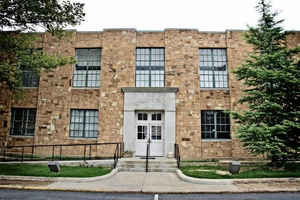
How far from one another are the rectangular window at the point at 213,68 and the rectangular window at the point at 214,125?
1.78m

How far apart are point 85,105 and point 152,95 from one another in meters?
4.23

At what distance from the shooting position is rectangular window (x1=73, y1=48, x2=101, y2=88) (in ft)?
46.7

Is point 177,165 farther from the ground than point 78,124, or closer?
closer

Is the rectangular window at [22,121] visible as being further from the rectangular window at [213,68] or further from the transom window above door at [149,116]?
the rectangular window at [213,68]

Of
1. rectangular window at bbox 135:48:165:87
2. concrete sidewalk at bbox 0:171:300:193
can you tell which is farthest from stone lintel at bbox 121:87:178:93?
concrete sidewalk at bbox 0:171:300:193

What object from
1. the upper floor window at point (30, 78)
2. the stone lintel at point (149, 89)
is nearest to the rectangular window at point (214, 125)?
the stone lintel at point (149, 89)

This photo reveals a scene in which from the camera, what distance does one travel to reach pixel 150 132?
13391 mm

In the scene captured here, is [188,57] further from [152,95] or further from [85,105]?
[85,105]

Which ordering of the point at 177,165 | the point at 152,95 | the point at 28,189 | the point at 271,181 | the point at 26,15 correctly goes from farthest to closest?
the point at 152,95, the point at 177,165, the point at 26,15, the point at 271,181, the point at 28,189

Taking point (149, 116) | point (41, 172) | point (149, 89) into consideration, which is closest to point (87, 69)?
point (149, 89)

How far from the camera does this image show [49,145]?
12.4 meters

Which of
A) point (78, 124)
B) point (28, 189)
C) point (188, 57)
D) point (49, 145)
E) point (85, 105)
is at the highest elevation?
point (188, 57)

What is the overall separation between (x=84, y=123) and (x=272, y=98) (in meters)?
10.4

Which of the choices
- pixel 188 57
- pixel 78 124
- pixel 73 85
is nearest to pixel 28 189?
pixel 78 124
